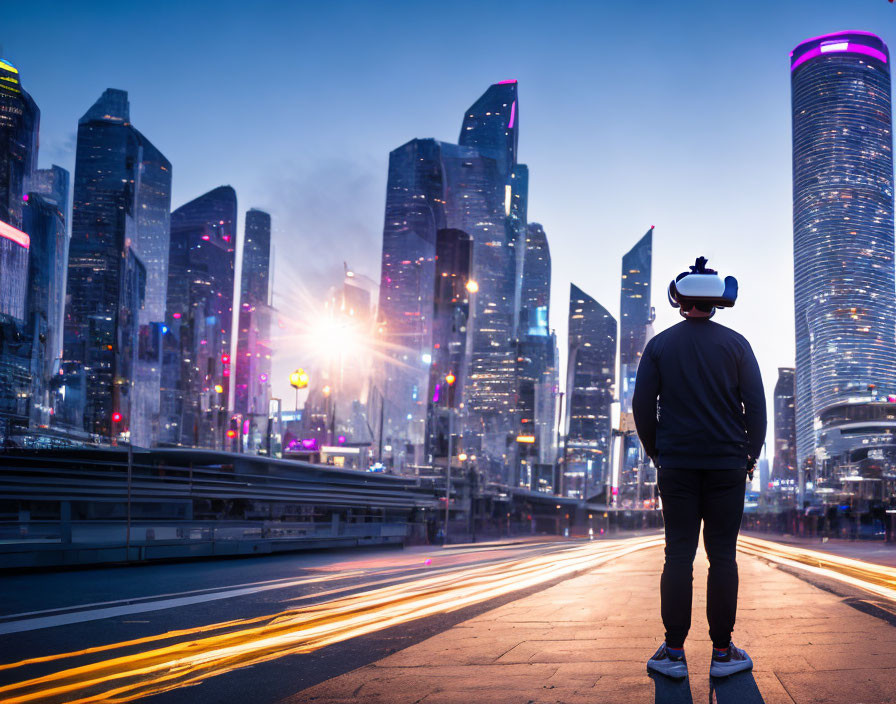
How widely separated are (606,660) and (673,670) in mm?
566

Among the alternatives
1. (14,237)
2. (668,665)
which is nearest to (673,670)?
(668,665)

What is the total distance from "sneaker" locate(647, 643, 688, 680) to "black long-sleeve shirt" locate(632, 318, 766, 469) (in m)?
0.89

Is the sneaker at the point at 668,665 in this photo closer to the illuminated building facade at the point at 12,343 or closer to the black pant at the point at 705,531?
the black pant at the point at 705,531

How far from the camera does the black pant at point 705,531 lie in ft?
12.9

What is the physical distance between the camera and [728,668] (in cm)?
365

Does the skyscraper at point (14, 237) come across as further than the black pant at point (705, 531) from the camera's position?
Yes

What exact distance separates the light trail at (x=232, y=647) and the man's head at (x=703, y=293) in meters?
2.80

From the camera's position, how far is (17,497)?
44.4 ft

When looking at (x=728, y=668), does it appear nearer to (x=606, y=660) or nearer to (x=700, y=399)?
(x=606, y=660)

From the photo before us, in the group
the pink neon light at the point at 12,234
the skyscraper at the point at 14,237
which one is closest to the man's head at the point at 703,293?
the skyscraper at the point at 14,237

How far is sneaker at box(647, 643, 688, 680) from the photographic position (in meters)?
3.54

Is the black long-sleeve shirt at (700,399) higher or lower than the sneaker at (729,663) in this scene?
higher

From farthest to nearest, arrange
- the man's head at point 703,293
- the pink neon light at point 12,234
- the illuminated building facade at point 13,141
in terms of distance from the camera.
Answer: the illuminated building facade at point 13,141
the pink neon light at point 12,234
the man's head at point 703,293

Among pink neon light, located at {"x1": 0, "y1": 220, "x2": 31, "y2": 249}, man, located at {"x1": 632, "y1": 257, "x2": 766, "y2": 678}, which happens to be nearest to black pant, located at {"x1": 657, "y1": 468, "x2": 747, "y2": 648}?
man, located at {"x1": 632, "y1": 257, "x2": 766, "y2": 678}
